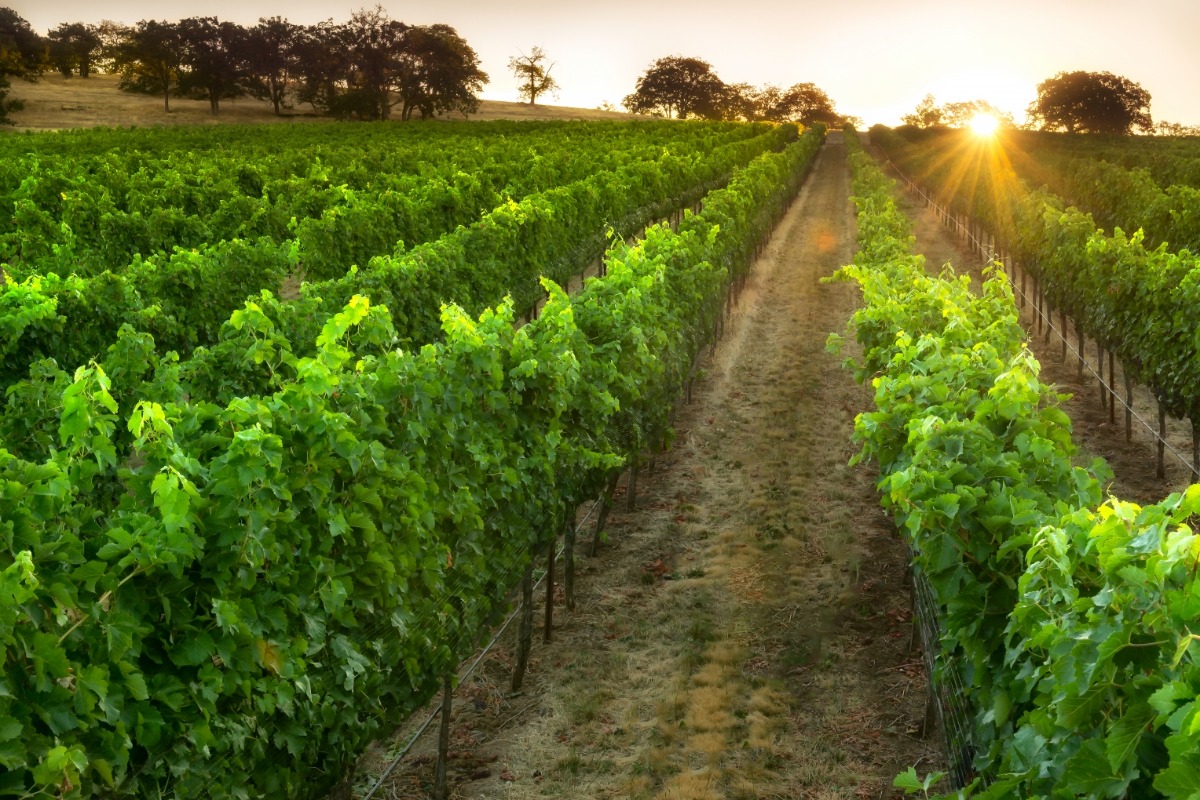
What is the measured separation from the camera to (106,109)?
269 ft

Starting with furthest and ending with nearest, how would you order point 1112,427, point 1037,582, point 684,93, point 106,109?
1. point 684,93
2. point 106,109
3. point 1112,427
4. point 1037,582

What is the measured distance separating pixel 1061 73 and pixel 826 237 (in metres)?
95.0

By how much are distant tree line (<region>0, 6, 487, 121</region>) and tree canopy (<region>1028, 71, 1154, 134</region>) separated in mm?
66213

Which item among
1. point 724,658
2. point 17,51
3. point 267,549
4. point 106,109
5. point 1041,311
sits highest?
point 17,51

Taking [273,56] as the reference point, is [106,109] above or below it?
below

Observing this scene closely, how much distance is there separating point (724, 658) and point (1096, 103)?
392ft

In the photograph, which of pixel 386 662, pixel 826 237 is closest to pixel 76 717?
pixel 386 662

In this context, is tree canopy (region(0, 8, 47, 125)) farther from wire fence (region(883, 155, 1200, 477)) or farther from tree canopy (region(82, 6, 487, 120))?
wire fence (region(883, 155, 1200, 477))

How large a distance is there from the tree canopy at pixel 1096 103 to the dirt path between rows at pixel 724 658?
112 meters

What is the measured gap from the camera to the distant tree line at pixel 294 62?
88.3m

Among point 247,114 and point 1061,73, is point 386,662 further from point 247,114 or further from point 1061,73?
point 1061,73

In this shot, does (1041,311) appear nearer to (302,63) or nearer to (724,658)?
(724,658)

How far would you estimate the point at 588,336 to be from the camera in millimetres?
10711

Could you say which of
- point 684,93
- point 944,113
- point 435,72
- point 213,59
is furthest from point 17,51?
point 944,113
